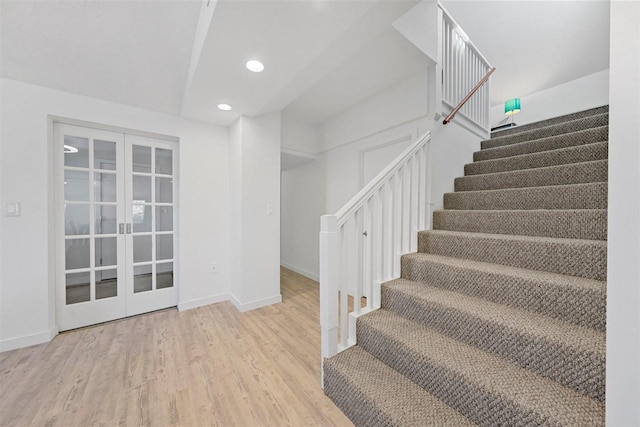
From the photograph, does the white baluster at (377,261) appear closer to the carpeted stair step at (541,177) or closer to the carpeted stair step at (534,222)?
the carpeted stair step at (534,222)

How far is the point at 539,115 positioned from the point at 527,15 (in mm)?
2079

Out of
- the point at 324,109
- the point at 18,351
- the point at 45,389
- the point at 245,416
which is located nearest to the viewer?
the point at 245,416

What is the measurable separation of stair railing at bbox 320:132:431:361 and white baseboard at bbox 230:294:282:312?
4.41 feet

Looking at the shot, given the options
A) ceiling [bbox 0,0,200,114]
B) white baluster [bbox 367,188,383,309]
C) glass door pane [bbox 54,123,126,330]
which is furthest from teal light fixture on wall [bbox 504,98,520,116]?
glass door pane [bbox 54,123,126,330]

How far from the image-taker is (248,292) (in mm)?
2701

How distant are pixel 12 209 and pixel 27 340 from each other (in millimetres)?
1111

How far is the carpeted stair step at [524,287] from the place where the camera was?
1019mm

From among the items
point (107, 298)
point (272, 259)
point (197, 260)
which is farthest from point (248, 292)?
point (107, 298)

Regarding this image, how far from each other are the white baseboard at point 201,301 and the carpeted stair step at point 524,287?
2.36m

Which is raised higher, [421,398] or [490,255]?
[490,255]

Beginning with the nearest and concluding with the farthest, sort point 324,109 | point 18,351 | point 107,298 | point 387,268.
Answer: point 387,268, point 18,351, point 107,298, point 324,109

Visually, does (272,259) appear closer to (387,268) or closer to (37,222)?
(387,268)

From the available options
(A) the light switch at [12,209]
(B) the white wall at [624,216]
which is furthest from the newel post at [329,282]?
(A) the light switch at [12,209]

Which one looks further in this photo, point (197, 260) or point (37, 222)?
point (197, 260)
